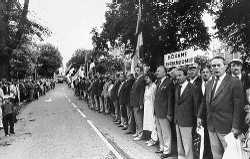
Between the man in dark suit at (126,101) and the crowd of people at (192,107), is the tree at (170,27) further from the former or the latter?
the crowd of people at (192,107)

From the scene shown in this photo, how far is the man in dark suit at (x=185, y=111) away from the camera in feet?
27.9

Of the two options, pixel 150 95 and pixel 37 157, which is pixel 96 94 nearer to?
pixel 150 95

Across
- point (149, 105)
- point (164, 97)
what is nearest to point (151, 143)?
point (149, 105)

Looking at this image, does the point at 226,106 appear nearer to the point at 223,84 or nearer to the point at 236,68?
the point at 223,84

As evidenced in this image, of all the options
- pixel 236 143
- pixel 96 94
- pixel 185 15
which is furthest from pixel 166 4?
pixel 236 143

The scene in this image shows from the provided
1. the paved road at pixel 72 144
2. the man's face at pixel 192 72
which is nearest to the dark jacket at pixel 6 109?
the paved road at pixel 72 144

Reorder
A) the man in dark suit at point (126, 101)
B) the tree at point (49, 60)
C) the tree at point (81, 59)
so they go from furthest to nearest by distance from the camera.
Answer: the tree at point (49, 60)
the tree at point (81, 59)
the man in dark suit at point (126, 101)

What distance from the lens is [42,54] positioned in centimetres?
11481

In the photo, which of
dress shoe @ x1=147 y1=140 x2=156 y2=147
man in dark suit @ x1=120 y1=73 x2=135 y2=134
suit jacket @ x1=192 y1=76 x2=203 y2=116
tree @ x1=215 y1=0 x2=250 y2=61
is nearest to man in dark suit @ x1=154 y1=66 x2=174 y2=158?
dress shoe @ x1=147 y1=140 x2=156 y2=147

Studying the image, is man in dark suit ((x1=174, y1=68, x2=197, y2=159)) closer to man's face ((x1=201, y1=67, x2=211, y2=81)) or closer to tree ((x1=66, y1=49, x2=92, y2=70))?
man's face ((x1=201, y1=67, x2=211, y2=81))

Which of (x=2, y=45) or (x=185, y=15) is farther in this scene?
(x=185, y=15)

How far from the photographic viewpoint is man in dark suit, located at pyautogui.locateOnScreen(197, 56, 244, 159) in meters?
6.66

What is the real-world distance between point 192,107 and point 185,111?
0.17 m

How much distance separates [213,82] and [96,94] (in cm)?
1613
